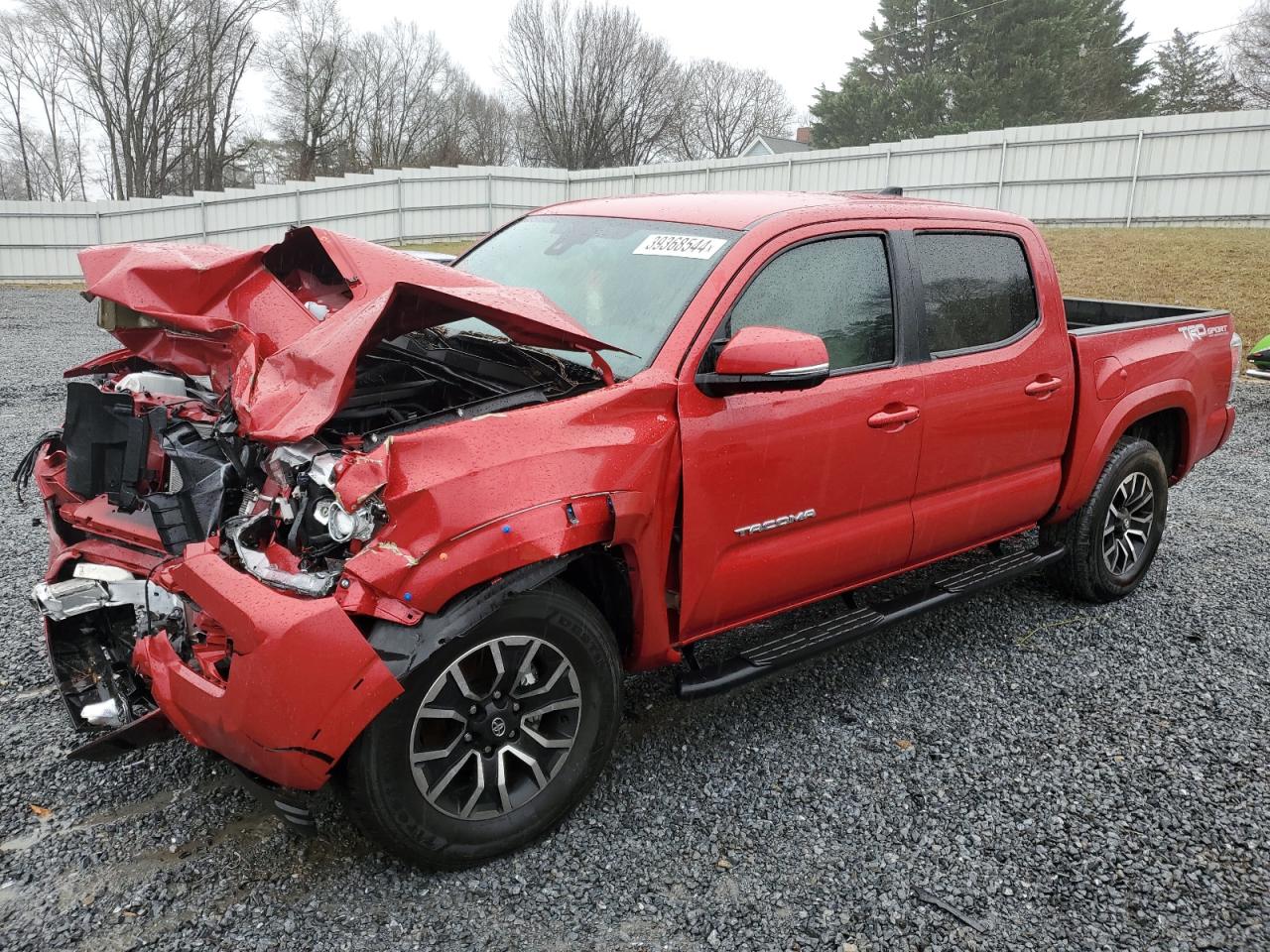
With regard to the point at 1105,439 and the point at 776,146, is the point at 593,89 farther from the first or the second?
the point at 1105,439

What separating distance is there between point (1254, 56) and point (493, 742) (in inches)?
1663

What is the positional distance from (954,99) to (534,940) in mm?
38308

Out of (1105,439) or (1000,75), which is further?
(1000,75)

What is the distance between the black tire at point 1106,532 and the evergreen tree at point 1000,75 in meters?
32.3

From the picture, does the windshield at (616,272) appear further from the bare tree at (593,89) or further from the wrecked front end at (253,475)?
the bare tree at (593,89)

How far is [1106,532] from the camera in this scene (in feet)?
15.3

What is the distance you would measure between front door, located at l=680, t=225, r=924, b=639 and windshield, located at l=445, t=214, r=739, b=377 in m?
0.18

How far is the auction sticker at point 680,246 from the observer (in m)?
3.24

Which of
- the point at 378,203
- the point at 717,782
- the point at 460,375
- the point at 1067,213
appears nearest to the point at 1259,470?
the point at 717,782

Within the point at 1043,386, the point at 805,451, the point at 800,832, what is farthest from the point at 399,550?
the point at 1043,386

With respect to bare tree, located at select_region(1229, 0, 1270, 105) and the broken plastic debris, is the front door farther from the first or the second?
bare tree, located at select_region(1229, 0, 1270, 105)

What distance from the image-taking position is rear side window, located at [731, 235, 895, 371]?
321cm

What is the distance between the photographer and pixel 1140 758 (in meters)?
3.40

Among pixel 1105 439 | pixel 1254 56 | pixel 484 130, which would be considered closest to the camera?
pixel 1105 439
